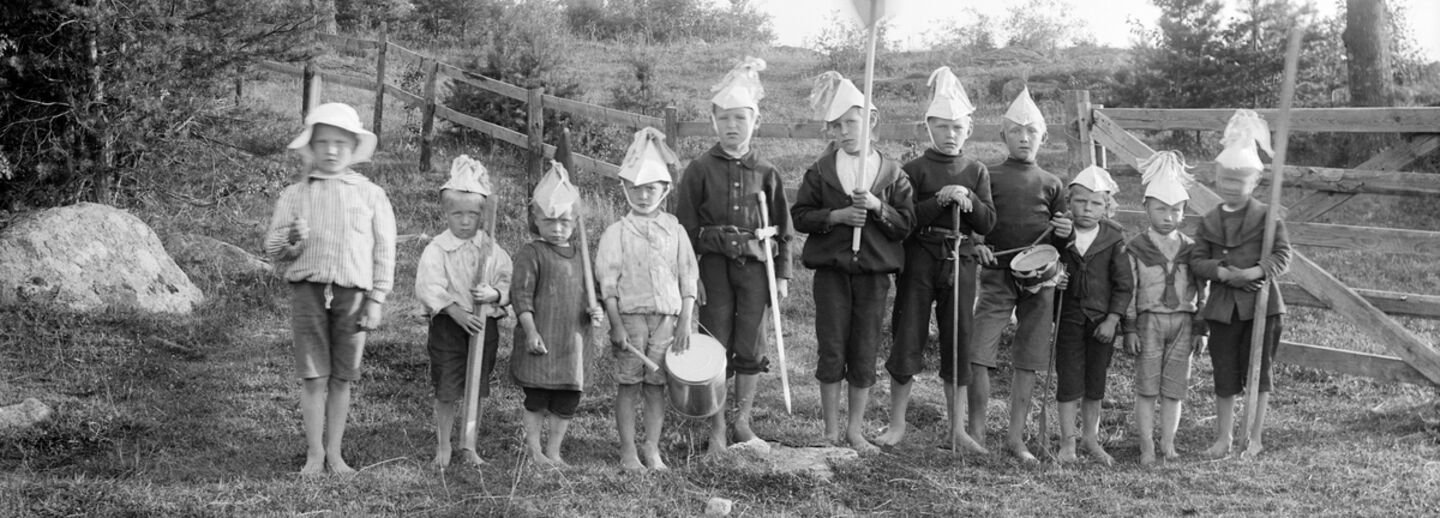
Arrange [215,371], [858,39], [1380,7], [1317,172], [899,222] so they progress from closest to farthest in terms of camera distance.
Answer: [899,222] < [215,371] < [1317,172] < [1380,7] < [858,39]

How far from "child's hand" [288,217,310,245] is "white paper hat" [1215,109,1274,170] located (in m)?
4.29

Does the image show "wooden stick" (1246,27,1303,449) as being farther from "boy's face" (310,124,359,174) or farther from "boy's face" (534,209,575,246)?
"boy's face" (310,124,359,174)

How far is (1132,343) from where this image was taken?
614 centimetres

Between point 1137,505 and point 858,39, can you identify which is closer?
point 1137,505

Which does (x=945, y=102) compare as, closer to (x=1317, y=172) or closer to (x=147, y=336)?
(x=1317, y=172)

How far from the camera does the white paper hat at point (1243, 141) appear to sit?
6.08 meters

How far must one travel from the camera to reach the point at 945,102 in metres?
6.11

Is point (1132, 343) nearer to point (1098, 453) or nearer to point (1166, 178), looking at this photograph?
point (1098, 453)

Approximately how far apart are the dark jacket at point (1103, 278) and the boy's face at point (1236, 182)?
58 centimetres

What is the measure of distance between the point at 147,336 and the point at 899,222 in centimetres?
466

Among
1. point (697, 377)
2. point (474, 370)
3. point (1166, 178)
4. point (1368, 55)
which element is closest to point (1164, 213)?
point (1166, 178)

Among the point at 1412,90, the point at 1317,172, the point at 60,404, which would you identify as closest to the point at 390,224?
the point at 60,404

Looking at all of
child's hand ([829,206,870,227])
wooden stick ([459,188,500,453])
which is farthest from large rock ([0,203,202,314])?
child's hand ([829,206,870,227])

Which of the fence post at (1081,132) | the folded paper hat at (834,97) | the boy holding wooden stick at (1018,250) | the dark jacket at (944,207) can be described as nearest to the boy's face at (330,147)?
the folded paper hat at (834,97)
